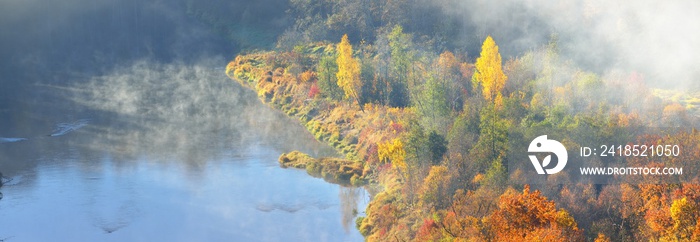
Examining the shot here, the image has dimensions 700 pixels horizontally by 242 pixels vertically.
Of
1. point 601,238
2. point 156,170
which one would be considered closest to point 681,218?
point 601,238

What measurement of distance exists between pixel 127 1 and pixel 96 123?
5603cm

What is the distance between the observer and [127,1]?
429 feet

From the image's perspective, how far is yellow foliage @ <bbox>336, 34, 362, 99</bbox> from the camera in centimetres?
8050

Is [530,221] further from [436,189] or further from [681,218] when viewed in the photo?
[436,189]

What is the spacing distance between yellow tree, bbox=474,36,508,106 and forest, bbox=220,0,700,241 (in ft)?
0.44

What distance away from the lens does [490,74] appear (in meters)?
75.0

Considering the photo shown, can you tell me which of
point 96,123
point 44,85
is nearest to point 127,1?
point 44,85

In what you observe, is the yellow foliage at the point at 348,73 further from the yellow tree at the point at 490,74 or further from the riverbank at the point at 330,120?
the yellow tree at the point at 490,74

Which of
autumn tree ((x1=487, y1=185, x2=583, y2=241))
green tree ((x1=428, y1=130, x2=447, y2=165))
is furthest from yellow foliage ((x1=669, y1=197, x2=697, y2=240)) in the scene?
green tree ((x1=428, y1=130, x2=447, y2=165))

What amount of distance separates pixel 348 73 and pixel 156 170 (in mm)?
24750

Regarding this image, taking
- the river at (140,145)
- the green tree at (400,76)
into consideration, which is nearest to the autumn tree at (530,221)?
the river at (140,145)

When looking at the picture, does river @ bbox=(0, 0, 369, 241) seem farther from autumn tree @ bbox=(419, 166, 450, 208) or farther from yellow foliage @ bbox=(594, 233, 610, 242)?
yellow foliage @ bbox=(594, 233, 610, 242)

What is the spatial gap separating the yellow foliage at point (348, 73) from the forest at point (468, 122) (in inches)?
4.4

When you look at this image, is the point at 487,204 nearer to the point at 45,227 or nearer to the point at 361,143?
the point at 361,143
